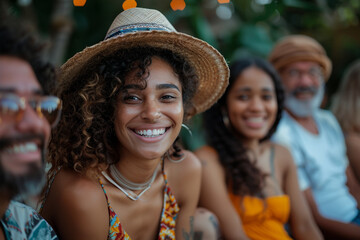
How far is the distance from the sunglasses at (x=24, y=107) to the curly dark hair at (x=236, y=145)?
1.51 meters

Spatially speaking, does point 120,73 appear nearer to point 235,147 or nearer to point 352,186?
point 235,147

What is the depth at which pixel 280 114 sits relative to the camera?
9.98 ft

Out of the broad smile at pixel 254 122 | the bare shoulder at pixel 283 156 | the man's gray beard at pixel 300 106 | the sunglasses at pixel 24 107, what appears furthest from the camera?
the man's gray beard at pixel 300 106

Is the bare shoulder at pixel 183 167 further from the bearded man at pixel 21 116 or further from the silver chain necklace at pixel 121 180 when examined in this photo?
the bearded man at pixel 21 116

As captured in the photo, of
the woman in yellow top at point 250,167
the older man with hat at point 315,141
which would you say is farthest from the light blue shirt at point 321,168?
the woman in yellow top at point 250,167

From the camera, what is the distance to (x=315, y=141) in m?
3.52

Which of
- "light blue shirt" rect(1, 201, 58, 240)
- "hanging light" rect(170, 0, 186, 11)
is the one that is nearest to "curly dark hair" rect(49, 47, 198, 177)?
"light blue shirt" rect(1, 201, 58, 240)

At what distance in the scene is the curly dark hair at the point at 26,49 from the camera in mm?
1305

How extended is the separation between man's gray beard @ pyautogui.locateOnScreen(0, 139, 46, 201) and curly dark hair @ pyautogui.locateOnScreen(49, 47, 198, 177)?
607 millimetres

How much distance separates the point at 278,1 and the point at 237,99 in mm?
2847

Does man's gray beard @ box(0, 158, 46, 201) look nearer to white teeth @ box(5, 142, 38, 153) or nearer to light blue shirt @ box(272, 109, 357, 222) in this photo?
white teeth @ box(5, 142, 38, 153)

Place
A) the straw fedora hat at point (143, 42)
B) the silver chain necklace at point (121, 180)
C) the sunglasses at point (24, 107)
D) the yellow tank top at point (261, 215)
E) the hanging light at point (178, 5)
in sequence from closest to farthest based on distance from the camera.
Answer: the sunglasses at point (24, 107), the straw fedora hat at point (143, 42), the silver chain necklace at point (121, 180), the yellow tank top at point (261, 215), the hanging light at point (178, 5)

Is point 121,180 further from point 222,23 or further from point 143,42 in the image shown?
point 222,23

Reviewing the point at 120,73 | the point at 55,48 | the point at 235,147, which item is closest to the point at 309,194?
the point at 235,147
